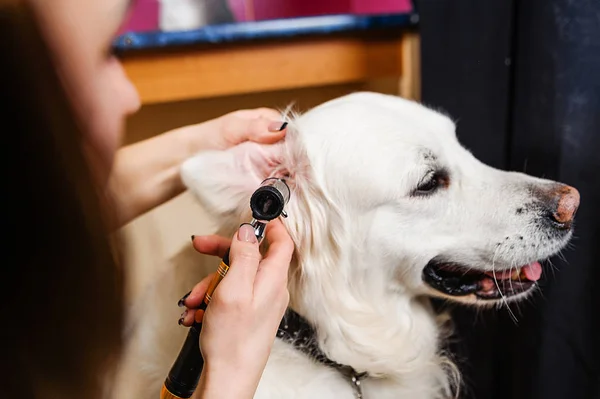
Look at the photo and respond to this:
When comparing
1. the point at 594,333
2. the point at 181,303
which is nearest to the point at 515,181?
the point at 594,333

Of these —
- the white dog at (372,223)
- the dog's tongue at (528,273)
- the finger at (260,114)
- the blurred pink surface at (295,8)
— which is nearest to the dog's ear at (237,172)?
the white dog at (372,223)

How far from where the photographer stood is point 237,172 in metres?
0.88

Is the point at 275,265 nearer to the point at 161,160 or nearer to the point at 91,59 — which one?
the point at 91,59

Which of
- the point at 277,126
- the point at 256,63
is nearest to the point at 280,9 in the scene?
the point at 256,63

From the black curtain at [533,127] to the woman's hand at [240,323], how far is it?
0.56 m

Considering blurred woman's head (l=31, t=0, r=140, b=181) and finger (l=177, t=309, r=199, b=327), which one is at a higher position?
blurred woman's head (l=31, t=0, r=140, b=181)

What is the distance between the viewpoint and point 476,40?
1.08 meters

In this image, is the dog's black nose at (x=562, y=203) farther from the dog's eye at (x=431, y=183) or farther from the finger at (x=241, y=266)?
the finger at (x=241, y=266)

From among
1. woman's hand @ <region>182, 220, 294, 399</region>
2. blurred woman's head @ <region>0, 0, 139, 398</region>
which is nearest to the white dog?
woman's hand @ <region>182, 220, 294, 399</region>

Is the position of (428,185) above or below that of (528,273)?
above

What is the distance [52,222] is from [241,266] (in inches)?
8.4

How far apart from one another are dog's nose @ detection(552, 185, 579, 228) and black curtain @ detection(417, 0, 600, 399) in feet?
0.14

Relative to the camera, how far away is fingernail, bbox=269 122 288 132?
921mm

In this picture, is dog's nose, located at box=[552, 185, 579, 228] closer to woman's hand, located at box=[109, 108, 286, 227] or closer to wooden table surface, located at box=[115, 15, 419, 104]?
woman's hand, located at box=[109, 108, 286, 227]
